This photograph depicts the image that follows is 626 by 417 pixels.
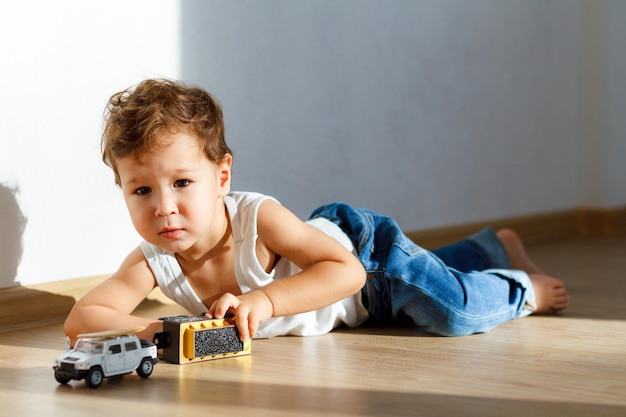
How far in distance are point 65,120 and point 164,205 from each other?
0.47 metres

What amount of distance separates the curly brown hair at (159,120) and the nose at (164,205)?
0.23ft

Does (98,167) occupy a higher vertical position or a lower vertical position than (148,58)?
lower

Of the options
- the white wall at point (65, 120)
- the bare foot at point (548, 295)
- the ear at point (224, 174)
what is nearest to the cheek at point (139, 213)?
the ear at point (224, 174)

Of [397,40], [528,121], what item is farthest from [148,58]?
[528,121]

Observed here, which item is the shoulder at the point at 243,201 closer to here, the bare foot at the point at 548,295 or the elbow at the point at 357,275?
the elbow at the point at 357,275

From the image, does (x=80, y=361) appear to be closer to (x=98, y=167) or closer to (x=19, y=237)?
(x=19, y=237)

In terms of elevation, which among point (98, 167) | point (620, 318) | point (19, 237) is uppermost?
point (98, 167)

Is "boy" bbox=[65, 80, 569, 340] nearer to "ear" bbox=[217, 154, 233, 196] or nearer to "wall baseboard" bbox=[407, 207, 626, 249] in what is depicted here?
"ear" bbox=[217, 154, 233, 196]

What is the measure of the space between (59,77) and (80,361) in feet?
2.30

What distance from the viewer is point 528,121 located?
290 cm

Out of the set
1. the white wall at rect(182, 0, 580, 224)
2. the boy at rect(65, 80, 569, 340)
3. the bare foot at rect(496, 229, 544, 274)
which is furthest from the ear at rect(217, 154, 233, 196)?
the bare foot at rect(496, 229, 544, 274)

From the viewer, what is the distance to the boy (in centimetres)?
135

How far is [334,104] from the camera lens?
2268 millimetres

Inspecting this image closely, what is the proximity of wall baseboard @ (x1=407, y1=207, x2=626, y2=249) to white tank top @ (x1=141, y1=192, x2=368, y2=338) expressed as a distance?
3.10 feet
